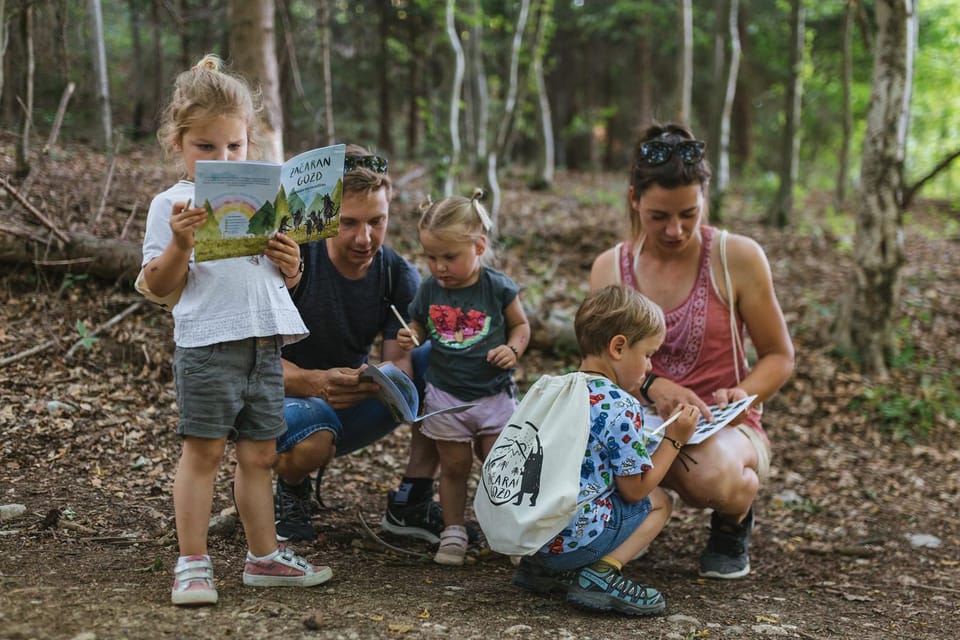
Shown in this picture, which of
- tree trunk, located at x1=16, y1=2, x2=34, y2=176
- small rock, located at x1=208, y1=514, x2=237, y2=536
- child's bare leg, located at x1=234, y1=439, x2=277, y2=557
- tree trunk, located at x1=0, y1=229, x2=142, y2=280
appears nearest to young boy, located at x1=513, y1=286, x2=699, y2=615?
child's bare leg, located at x1=234, y1=439, x2=277, y2=557

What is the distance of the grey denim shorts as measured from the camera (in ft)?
8.30

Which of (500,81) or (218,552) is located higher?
(500,81)

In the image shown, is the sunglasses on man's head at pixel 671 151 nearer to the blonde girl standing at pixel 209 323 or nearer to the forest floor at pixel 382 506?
the blonde girl standing at pixel 209 323

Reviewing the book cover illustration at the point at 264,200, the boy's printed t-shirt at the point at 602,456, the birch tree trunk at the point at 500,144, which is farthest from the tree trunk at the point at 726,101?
the book cover illustration at the point at 264,200

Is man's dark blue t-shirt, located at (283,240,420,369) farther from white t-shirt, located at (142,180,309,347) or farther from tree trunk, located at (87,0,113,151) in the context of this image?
tree trunk, located at (87,0,113,151)

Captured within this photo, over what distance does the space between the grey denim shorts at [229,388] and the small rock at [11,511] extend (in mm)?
1317

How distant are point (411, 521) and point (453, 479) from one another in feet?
1.26

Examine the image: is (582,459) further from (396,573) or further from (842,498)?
(842,498)

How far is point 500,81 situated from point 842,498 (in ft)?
54.4

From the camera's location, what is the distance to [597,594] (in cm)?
278

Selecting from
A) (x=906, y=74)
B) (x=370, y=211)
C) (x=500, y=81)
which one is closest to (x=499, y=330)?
(x=370, y=211)

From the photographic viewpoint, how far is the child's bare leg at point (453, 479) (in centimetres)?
339

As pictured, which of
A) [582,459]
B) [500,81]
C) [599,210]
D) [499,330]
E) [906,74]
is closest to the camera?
[582,459]

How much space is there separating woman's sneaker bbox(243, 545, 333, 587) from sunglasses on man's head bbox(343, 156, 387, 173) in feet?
4.97
